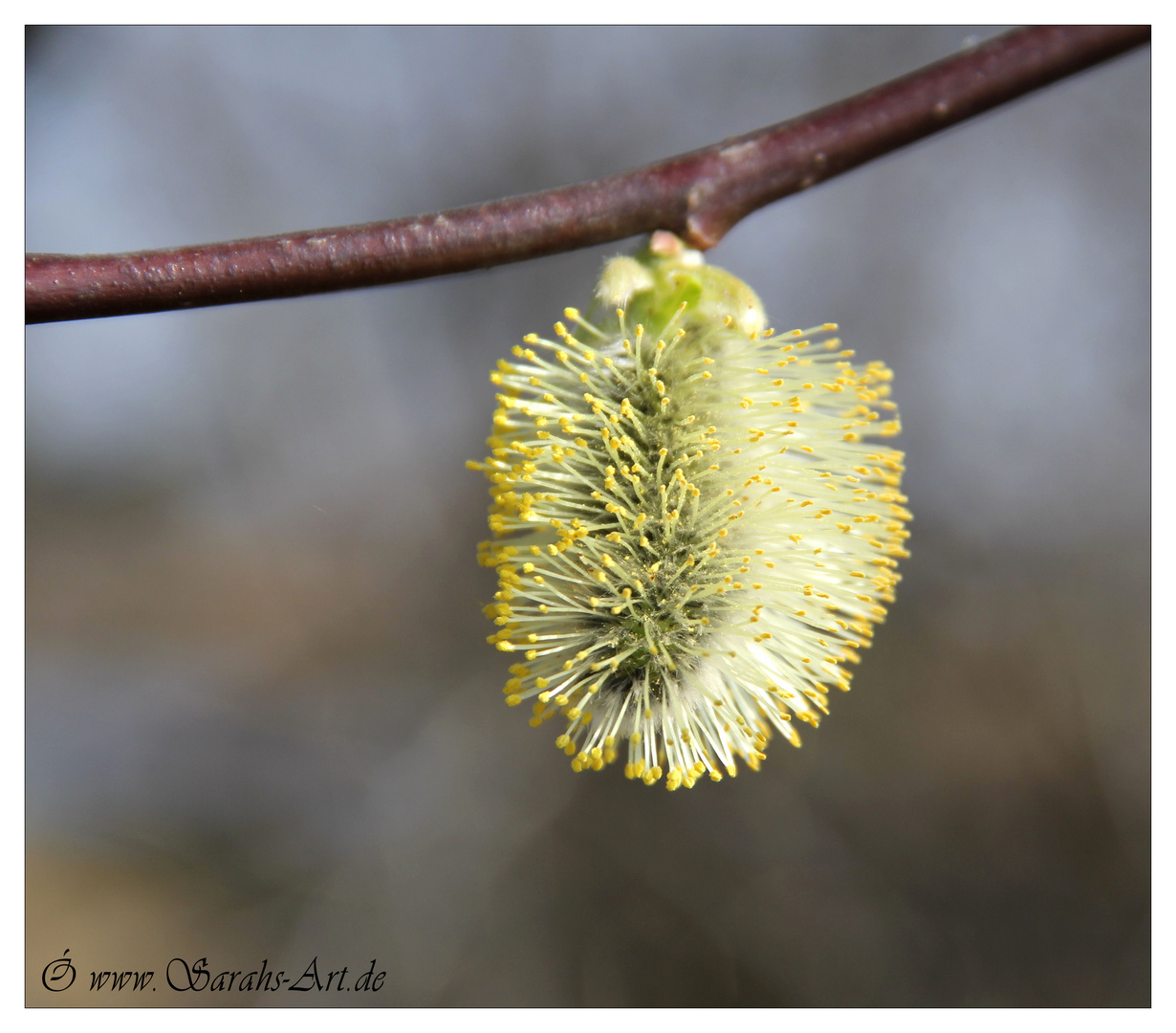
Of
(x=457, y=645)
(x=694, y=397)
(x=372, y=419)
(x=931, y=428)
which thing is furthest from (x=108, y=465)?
(x=931, y=428)

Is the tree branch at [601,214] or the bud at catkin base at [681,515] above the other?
the tree branch at [601,214]

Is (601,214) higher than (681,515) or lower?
higher

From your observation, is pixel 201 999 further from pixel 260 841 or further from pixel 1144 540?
pixel 1144 540

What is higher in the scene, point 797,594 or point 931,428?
point 931,428

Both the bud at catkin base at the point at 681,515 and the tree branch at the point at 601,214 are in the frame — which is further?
the bud at catkin base at the point at 681,515
